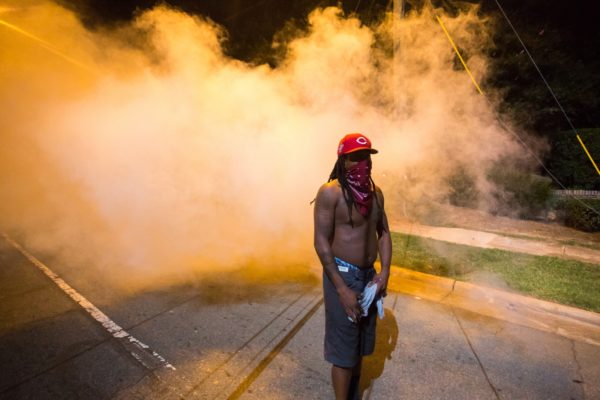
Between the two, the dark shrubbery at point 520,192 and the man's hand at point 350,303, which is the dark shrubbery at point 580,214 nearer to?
the dark shrubbery at point 520,192

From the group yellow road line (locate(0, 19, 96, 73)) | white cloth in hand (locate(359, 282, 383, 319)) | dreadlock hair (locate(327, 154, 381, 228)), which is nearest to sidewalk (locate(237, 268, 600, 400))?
white cloth in hand (locate(359, 282, 383, 319))

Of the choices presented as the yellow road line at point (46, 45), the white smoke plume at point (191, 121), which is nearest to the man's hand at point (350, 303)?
the white smoke plume at point (191, 121)

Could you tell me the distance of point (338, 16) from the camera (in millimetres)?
7668

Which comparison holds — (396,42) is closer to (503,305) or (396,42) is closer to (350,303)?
(503,305)

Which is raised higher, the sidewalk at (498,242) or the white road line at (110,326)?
Result: the sidewalk at (498,242)

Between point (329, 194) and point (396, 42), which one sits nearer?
point (329, 194)

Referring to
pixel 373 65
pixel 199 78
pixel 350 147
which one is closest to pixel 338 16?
pixel 373 65

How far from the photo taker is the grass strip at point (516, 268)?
4.26m

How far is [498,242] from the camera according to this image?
6387mm

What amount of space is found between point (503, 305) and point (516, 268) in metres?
1.22

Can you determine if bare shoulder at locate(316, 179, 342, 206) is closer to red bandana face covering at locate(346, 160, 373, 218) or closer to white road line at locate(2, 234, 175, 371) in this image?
red bandana face covering at locate(346, 160, 373, 218)

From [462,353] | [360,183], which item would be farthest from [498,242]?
[360,183]

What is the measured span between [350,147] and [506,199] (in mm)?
8018

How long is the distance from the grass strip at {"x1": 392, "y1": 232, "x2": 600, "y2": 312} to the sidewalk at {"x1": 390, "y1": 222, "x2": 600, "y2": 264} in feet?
0.97
